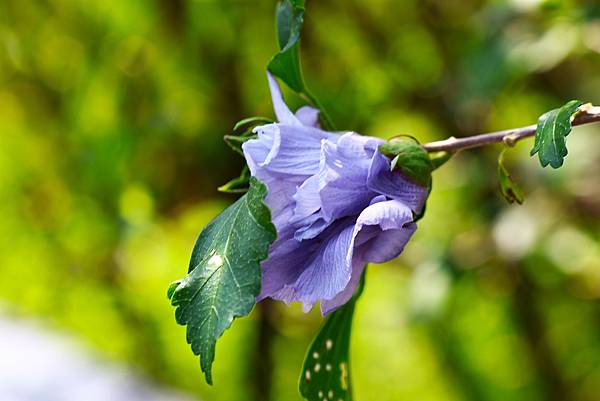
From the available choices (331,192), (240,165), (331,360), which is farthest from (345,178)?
(240,165)

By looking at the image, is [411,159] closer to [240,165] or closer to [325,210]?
[325,210]

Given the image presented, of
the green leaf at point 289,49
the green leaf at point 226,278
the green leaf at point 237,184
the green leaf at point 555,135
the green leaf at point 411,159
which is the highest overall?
the green leaf at point 289,49

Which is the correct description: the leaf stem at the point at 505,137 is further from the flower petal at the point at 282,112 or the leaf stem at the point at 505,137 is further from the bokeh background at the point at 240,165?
the bokeh background at the point at 240,165

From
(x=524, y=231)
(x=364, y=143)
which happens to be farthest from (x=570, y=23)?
(x=364, y=143)

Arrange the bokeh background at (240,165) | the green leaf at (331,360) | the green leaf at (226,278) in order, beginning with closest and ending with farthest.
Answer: the green leaf at (226,278) < the green leaf at (331,360) < the bokeh background at (240,165)

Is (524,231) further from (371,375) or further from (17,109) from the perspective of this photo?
(17,109)

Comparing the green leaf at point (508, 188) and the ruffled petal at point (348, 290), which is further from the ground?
the green leaf at point (508, 188)

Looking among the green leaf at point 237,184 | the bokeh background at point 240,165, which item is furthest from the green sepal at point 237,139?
the bokeh background at point 240,165
